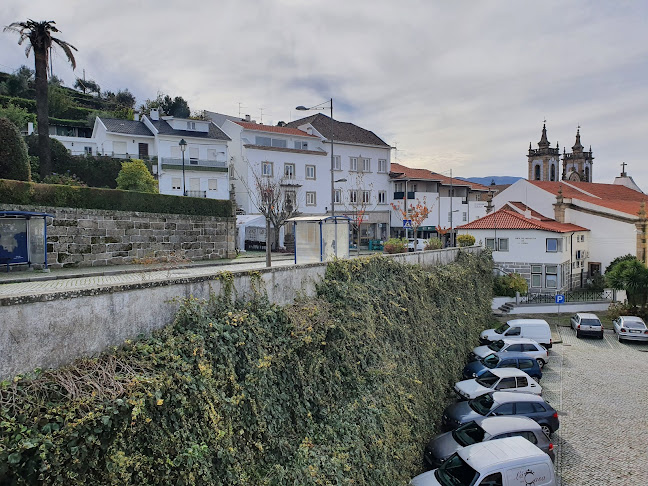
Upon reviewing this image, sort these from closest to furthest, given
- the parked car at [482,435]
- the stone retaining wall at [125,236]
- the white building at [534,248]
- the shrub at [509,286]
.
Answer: the parked car at [482,435] → the stone retaining wall at [125,236] → the shrub at [509,286] → the white building at [534,248]

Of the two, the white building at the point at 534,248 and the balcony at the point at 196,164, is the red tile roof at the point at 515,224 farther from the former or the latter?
the balcony at the point at 196,164

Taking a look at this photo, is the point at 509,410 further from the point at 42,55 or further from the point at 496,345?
the point at 42,55

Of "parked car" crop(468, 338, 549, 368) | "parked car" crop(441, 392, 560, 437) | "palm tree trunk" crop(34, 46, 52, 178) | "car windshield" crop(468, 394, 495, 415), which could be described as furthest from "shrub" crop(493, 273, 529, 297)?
"palm tree trunk" crop(34, 46, 52, 178)

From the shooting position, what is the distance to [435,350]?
15.8m

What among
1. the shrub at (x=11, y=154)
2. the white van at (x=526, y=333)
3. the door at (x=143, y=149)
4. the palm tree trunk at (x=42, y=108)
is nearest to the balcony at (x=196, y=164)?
the door at (x=143, y=149)

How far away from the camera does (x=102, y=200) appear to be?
1877 centimetres

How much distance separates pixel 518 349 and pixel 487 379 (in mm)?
4816

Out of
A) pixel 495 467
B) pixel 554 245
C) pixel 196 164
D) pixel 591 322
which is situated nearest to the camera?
pixel 495 467

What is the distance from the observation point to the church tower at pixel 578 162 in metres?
85.9

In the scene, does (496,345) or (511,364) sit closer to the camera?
(511,364)

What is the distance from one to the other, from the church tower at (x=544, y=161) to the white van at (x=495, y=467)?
264 ft

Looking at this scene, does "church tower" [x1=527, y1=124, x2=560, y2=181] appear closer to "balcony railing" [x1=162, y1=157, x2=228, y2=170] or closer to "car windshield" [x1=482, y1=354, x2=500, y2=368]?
"balcony railing" [x1=162, y1=157, x2=228, y2=170]

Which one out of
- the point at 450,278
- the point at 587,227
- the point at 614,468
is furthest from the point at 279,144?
the point at 614,468

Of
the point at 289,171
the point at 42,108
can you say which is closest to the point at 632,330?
the point at 289,171
